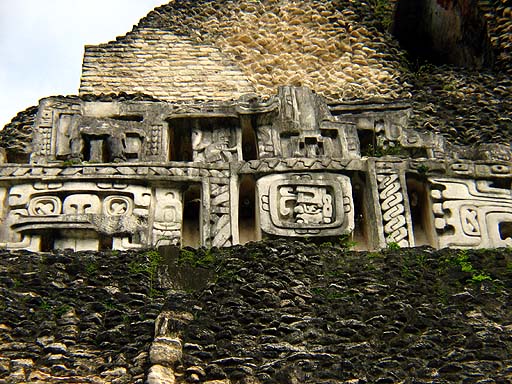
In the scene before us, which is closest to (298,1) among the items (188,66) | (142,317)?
(188,66)

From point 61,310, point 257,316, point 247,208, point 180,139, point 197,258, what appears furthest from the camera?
point 180,139

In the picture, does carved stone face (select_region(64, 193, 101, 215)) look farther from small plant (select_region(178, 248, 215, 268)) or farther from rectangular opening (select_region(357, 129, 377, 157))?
rectangular opening (select_region(357, 129, 377, 157))

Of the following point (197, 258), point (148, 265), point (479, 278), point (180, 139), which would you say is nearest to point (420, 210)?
point (479, 278)

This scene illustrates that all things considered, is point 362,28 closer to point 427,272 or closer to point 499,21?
point 499,21

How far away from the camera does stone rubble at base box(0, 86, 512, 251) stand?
1062 centimetres

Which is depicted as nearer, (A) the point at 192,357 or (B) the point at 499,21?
(A) the point at 192,357

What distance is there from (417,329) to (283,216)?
280cm

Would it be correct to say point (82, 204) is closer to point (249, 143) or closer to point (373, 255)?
point (249, 143)

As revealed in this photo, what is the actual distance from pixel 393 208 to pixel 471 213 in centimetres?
74

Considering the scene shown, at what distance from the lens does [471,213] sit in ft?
36.1

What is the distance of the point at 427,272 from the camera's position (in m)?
9.24

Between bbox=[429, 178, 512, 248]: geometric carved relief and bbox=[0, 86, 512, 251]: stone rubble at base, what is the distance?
1 cm

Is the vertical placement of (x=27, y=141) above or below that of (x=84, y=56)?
below

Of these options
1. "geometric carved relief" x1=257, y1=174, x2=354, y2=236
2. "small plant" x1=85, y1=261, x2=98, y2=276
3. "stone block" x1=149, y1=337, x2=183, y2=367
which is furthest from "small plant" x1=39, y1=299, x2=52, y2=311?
"geometric carved relief" x1=257, y1=174, x2=354, y2=236
